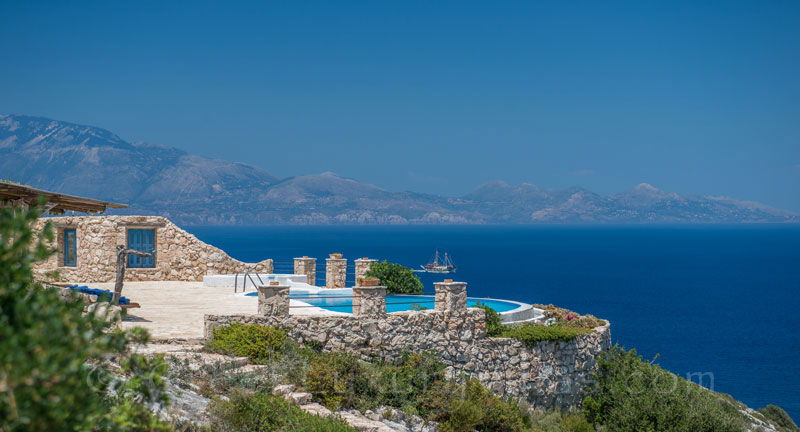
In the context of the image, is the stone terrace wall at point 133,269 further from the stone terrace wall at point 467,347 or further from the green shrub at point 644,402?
the green shrub at point 644,402

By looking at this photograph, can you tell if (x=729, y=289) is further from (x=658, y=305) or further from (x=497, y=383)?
(x=497, y=383)

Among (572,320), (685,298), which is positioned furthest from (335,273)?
(685,298)

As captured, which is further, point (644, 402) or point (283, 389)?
point (644, 402)

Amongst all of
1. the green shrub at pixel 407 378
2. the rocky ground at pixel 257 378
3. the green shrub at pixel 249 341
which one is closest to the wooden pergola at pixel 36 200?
the rocky ground at pixel 257 378

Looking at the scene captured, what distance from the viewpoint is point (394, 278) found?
2159 cm

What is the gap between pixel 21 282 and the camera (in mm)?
3852

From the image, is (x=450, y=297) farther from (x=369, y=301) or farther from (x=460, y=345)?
(x=369, y=301)

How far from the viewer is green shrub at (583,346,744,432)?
54.3 ft

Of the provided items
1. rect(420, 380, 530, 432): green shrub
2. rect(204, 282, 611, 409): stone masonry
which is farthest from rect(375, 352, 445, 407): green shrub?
rect(204, 282, 611, 409): stone masonry

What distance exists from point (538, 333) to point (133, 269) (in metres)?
17.6

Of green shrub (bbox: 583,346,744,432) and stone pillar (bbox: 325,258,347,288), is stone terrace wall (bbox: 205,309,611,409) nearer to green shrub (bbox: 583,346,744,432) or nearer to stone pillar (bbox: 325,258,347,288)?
green shrub (bbox: 583,346,744,432)

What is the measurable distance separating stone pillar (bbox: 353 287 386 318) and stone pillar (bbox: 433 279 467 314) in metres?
1.61

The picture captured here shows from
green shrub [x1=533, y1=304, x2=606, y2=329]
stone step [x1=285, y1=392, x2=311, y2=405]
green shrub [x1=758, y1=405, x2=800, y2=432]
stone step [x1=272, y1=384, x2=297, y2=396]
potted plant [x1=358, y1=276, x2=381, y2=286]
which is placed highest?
potted plant [x1=358, y1=276, x2=381, y2=286]

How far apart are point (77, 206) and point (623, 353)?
16.7 metres
